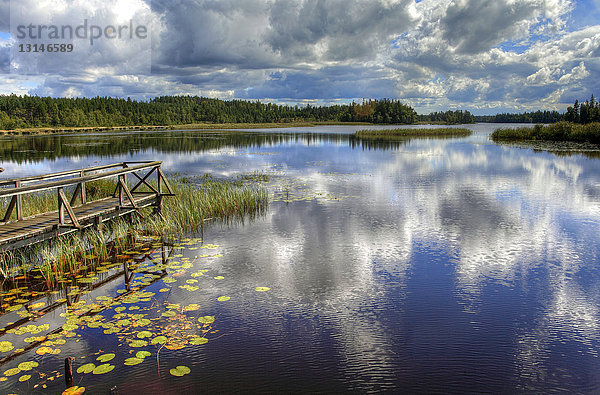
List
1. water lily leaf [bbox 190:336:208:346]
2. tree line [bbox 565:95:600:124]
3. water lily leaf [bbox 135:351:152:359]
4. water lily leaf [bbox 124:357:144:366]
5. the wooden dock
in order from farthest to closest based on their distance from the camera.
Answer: tree line [bbox 565:95:600:124]
the wooden dock
water lily leaf [bbox 190:336:208:346]
water lily leaf [bbox 135:351:152:359]
water lily leaf [bbox 124:357:144:366]

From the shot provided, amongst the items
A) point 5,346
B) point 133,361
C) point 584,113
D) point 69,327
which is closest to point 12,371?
point 5,346

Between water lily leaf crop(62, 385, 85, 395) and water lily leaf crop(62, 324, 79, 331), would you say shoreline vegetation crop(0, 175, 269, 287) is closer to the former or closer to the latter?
water lily leaf crop(62, 324, 79, 331)

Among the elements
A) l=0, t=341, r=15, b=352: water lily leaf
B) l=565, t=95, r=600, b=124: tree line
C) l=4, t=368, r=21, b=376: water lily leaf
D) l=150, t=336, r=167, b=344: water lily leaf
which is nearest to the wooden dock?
l=0, t=341, r=15, b=352: water lily leaf

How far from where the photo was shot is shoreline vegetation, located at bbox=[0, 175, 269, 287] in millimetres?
12609

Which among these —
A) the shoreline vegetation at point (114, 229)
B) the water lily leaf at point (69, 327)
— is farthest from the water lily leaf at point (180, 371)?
the shoreline vegetation at point (114, 229)

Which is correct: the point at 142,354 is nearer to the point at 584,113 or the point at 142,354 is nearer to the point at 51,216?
the point at 51,216

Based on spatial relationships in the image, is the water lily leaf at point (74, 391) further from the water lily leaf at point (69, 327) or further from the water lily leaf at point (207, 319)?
the water lily leaf at point (207, 319)

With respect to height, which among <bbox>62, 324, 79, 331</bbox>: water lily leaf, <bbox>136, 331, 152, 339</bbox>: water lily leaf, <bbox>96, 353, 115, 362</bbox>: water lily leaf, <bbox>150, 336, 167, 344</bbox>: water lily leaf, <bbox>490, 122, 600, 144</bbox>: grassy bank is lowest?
<bbox>96, 353, 115, 362</bbox>: water lily leaf

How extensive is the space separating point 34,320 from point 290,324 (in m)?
5.75

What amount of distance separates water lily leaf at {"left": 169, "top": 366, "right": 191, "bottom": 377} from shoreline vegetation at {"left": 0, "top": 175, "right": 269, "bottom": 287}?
20.0 feet

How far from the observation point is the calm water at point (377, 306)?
23.9 feet

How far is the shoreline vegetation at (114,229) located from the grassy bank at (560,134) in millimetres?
68141

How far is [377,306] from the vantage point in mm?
10047

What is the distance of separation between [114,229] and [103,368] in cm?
1046
